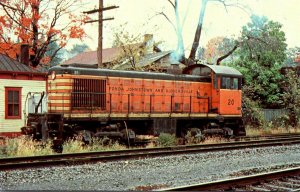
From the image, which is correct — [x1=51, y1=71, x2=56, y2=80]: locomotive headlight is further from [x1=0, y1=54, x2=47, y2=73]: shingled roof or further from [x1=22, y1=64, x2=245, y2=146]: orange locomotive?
[x1=0, y1=54, x2=47, y2=73]: shingled roof

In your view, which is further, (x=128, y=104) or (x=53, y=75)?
(x=128, y=104)

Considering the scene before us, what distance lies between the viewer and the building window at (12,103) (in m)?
21.4

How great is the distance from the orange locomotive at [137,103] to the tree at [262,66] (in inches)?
366

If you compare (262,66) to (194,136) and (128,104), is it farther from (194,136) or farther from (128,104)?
(128,104)

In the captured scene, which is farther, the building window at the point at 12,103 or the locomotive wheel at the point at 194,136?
the building window at the point at 12,103

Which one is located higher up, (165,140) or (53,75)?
(53,75)

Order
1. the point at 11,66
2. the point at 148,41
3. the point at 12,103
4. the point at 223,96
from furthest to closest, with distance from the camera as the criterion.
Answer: the point at 148,41, the point at 11,66, the point at 12,103, the point at 223,96

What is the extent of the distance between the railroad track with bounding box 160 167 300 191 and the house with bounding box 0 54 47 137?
568 inches

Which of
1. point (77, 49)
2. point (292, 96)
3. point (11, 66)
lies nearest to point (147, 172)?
point (11, 66)

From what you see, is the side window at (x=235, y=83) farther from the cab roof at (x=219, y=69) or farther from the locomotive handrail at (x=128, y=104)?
the locomotive handrail at (x=128, y=104)

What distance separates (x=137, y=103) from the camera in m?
17.7

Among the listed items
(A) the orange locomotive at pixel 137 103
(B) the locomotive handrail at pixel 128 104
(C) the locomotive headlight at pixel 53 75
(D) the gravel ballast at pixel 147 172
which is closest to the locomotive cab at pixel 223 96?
(A) the orange locomotive at pixel 137 103

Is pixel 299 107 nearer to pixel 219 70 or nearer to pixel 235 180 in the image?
pixel 219 70

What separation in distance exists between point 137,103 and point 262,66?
54.1ft
